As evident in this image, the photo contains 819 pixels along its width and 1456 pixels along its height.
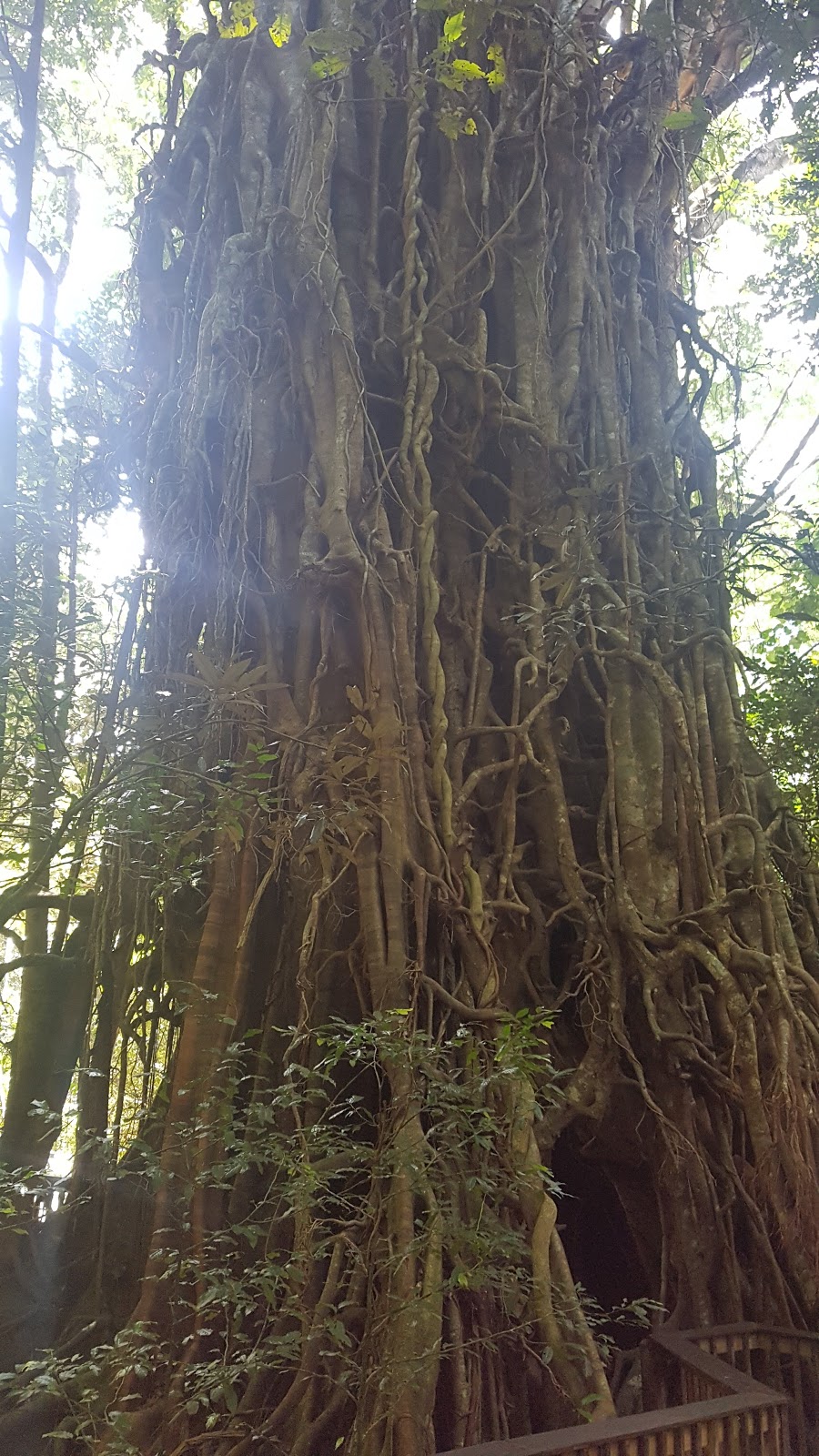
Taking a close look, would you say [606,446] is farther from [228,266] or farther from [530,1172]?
[530,1172]

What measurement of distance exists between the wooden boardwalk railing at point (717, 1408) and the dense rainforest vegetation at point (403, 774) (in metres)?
0.20

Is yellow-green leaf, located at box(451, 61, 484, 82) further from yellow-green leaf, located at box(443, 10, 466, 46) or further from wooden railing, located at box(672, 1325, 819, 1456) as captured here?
wooden railing, located at box(672, 1325, 819, 1456)

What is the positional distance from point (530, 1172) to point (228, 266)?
10.2 ft

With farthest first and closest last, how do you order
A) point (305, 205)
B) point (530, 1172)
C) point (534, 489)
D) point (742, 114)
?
point (742, 114) < point (534, 489) < point (305, 205) < point (530, 1172)

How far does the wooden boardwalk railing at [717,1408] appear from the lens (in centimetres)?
174

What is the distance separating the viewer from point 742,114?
594cm

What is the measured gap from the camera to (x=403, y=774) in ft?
9.78

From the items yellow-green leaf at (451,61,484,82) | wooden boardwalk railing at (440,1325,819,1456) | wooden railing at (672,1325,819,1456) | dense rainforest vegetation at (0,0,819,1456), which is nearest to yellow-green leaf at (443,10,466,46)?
dense rainforest vegetation at (0,0,819,1456)

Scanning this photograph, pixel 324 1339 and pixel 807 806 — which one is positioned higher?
pixel 807 806

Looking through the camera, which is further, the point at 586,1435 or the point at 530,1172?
the point at 530,1172

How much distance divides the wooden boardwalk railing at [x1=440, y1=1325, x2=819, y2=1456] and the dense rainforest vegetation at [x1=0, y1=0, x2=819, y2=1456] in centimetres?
20

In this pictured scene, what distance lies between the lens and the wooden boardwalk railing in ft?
5.71

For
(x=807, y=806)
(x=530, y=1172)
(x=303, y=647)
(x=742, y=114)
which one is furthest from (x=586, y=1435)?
(x=742, y=114)

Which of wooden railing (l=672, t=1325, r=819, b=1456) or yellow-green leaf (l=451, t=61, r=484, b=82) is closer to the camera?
wooden railing (l=672, t=1325, r=819, b=1456)
